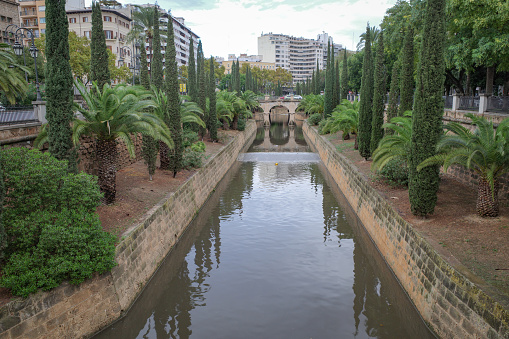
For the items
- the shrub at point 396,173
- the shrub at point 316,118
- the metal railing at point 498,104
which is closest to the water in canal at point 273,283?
the shrub at point 396,173

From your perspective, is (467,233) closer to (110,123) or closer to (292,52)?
(110,123)

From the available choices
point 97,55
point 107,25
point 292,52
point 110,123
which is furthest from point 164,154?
point 292,52

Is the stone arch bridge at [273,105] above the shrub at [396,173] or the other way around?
above

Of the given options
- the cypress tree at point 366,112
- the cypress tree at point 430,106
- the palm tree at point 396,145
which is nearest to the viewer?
the cypress tree at point 430,106

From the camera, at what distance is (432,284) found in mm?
8273

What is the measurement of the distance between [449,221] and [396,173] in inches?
168

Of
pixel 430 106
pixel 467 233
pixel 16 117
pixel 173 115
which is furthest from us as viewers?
pixel 173 115

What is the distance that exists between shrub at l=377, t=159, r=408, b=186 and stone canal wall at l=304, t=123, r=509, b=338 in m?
0.88

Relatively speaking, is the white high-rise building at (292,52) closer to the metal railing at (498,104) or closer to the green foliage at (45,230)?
the metal railing at (498,104)

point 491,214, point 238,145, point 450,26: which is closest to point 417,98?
point 491,214

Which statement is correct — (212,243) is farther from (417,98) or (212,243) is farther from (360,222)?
(417,98)

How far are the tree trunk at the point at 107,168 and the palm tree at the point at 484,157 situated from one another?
934 centimetres

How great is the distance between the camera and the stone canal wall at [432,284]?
6.46 metres

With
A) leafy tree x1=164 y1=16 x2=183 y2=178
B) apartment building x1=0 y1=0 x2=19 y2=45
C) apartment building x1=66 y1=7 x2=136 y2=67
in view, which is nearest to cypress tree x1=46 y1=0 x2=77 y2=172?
leafy tree x1=164 y1=16 x2=183 y2=178
